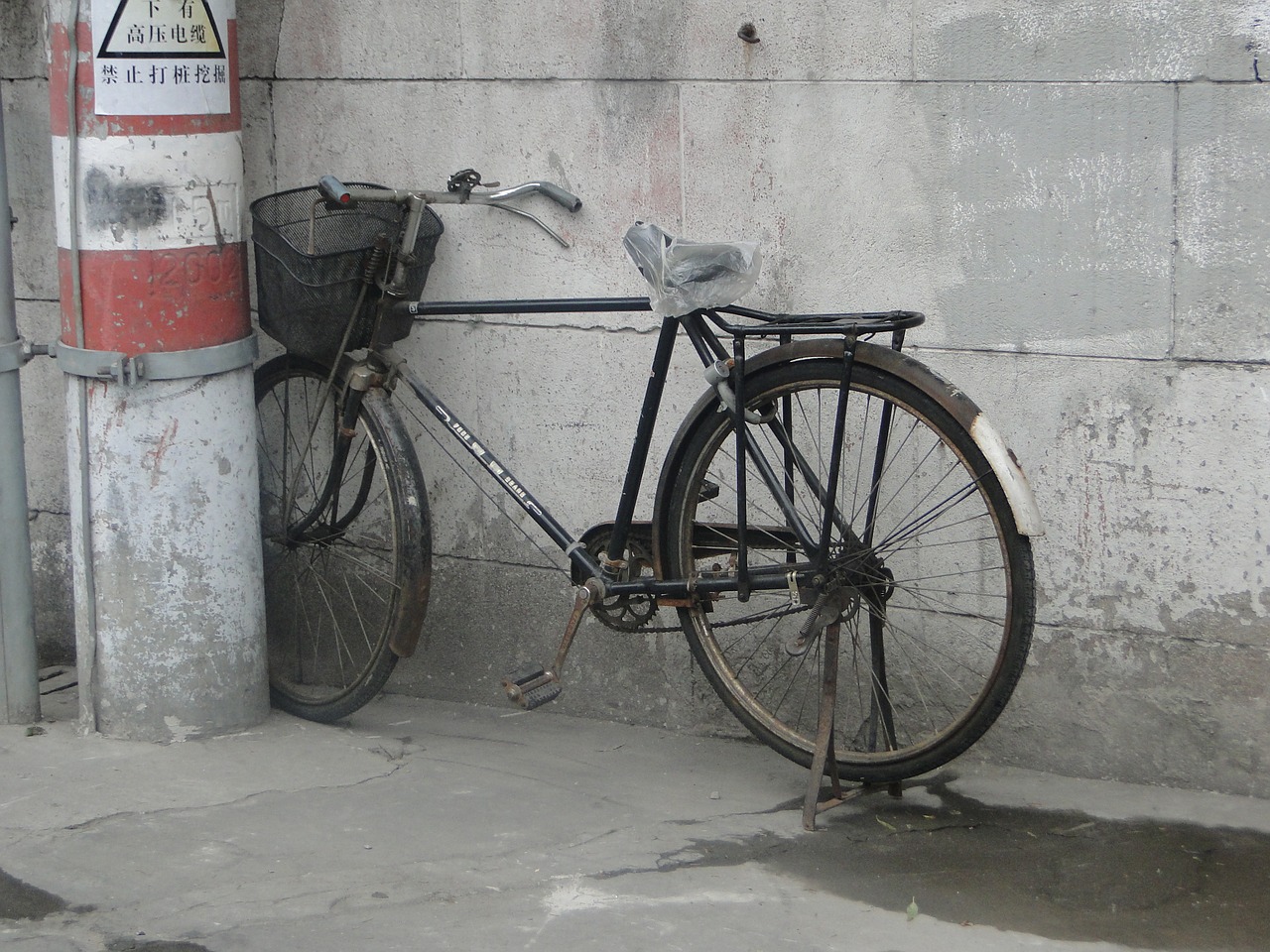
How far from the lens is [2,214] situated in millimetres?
4391

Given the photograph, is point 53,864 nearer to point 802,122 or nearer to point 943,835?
point 943,835

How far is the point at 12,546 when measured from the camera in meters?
4.48

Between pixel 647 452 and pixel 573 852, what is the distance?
3.60ft

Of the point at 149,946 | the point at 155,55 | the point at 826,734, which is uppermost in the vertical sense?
the point at 155,55

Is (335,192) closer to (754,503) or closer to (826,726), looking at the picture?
(754,503)

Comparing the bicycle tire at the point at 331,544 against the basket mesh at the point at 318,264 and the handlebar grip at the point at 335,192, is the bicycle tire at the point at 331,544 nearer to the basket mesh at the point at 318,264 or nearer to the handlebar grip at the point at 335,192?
the basket mesh at the point at 318,264

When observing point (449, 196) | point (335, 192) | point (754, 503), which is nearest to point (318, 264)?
point (335, 192)

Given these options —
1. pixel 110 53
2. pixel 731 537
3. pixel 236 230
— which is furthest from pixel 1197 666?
pixel 110 53

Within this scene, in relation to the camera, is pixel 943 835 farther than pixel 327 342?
No

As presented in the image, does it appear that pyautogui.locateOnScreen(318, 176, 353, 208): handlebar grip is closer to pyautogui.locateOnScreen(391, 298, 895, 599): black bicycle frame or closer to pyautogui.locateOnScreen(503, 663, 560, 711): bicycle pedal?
pyautogui.locateOnScreen(391, 298, 895, 599): black bicycle frame

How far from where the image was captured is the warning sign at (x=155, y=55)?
13.1 feet

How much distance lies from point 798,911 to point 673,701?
124 cm

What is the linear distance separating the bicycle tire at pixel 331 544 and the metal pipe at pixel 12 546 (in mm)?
698

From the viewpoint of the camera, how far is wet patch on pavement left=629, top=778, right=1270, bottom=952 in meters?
3.33
